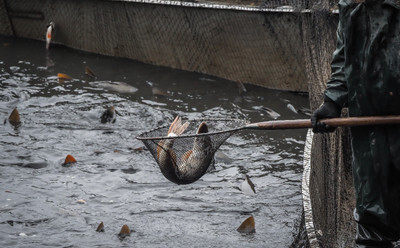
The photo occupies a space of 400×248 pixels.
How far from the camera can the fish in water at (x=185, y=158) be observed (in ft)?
18.0

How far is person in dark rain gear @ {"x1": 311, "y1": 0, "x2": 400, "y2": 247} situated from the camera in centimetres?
368

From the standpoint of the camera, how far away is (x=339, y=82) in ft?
13.3

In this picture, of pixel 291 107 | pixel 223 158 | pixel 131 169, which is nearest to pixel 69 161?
pixel 131 169

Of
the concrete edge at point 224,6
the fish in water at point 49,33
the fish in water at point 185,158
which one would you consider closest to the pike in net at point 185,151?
the fish in water at point 185,158

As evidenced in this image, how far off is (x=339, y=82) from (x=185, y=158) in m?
1.88

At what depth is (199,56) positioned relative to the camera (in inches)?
403

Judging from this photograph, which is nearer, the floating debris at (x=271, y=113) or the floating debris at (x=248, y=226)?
the floating debris at (x=248, y=226)

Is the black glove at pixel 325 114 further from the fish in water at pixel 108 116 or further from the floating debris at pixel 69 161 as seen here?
the fish in water at pixel 108 116

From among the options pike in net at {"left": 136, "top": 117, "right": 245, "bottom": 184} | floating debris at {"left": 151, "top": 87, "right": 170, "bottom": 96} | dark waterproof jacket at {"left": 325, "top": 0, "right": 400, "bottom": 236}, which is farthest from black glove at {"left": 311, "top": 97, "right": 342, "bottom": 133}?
floating debris at {"left": 151, "top": 87, "right": 170, "bottom": 96}

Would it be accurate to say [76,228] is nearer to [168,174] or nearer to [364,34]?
[168,174]

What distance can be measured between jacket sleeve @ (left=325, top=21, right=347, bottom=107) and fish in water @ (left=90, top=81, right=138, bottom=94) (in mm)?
5774

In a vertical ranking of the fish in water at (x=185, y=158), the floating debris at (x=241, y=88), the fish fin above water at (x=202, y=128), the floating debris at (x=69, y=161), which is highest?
the floating debris at (x=241, y=88)

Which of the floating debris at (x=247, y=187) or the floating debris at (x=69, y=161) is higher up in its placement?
the floating debris at (x=69, y=161)

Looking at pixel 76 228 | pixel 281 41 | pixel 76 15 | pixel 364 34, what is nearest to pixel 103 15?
pixel 76 15
